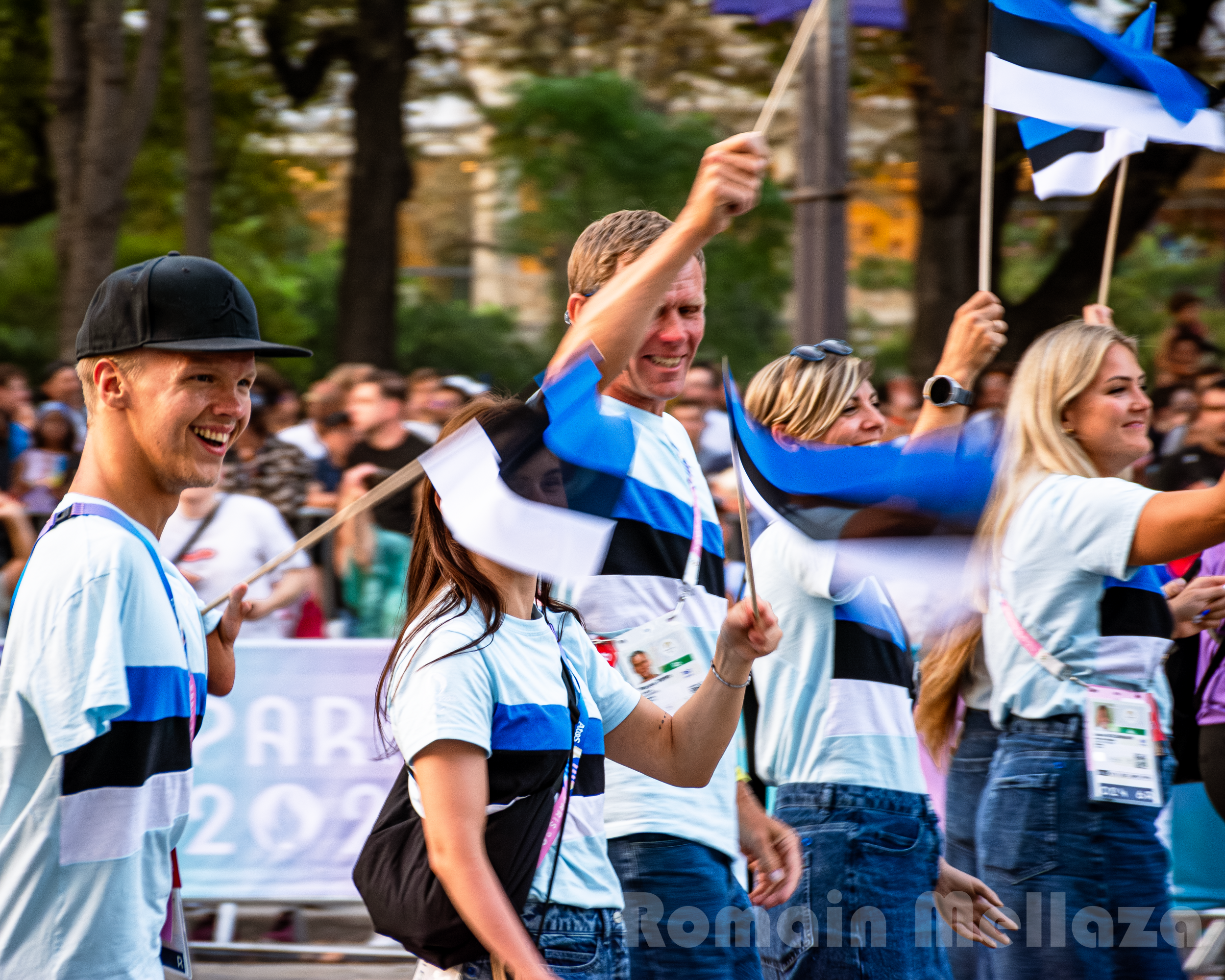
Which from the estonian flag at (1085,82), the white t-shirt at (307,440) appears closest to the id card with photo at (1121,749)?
the estonian flag at (1085,82)

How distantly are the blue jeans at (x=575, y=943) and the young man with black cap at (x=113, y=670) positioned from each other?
546mm

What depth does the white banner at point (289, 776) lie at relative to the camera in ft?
19.1

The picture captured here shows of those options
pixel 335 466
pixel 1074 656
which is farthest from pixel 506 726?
pixel 335 466

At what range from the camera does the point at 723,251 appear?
16.8 m

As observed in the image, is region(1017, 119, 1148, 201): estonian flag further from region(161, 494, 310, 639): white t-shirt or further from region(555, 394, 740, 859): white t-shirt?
region(161, 494, 310, 639): white t-shirt

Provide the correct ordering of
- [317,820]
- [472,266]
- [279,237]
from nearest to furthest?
[317,820]
[279,237]
[472,266]

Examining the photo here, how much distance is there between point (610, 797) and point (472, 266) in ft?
56.6

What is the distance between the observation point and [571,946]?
2365mm

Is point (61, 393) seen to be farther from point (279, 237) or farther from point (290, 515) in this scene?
point (279, 237)

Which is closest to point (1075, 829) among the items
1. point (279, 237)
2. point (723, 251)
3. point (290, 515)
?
point (290, 515)

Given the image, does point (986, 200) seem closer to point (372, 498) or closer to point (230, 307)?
point (372, 498)

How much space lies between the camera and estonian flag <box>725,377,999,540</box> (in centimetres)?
286

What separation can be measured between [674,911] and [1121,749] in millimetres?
1189

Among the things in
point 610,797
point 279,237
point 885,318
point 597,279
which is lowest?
point 885,318
